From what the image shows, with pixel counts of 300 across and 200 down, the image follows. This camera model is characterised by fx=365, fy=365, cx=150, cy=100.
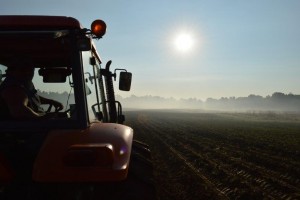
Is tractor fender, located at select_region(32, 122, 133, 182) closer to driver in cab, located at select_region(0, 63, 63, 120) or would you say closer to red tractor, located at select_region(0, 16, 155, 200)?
red tractor, located at select_region(0, 16, 155, 200)

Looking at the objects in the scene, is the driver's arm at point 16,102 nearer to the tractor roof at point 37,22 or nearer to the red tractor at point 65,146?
the red tractor at point 65,146

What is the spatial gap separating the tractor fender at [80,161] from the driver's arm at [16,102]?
0.44 m

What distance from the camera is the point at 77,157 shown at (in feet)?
7.90

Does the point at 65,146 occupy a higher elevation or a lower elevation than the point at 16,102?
lower

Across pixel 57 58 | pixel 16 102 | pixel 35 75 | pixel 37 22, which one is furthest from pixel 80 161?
pixel 57 58

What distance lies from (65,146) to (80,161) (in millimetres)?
176

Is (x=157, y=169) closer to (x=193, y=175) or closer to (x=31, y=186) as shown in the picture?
(x=193, y=175)

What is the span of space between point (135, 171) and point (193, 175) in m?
6.15

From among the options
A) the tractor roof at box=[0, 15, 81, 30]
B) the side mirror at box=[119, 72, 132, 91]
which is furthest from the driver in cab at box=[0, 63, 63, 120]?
the side mirror at box=[119, 72, 132, 91]

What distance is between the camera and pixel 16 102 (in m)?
2.91

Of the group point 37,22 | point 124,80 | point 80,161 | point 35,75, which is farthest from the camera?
point 124,80

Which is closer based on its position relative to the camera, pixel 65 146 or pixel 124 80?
pixel 65 146

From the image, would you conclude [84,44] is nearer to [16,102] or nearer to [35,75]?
[16,102]

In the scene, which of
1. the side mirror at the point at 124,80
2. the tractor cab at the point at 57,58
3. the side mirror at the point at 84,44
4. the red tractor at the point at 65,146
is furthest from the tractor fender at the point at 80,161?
the side mirror at the point at 124,80
